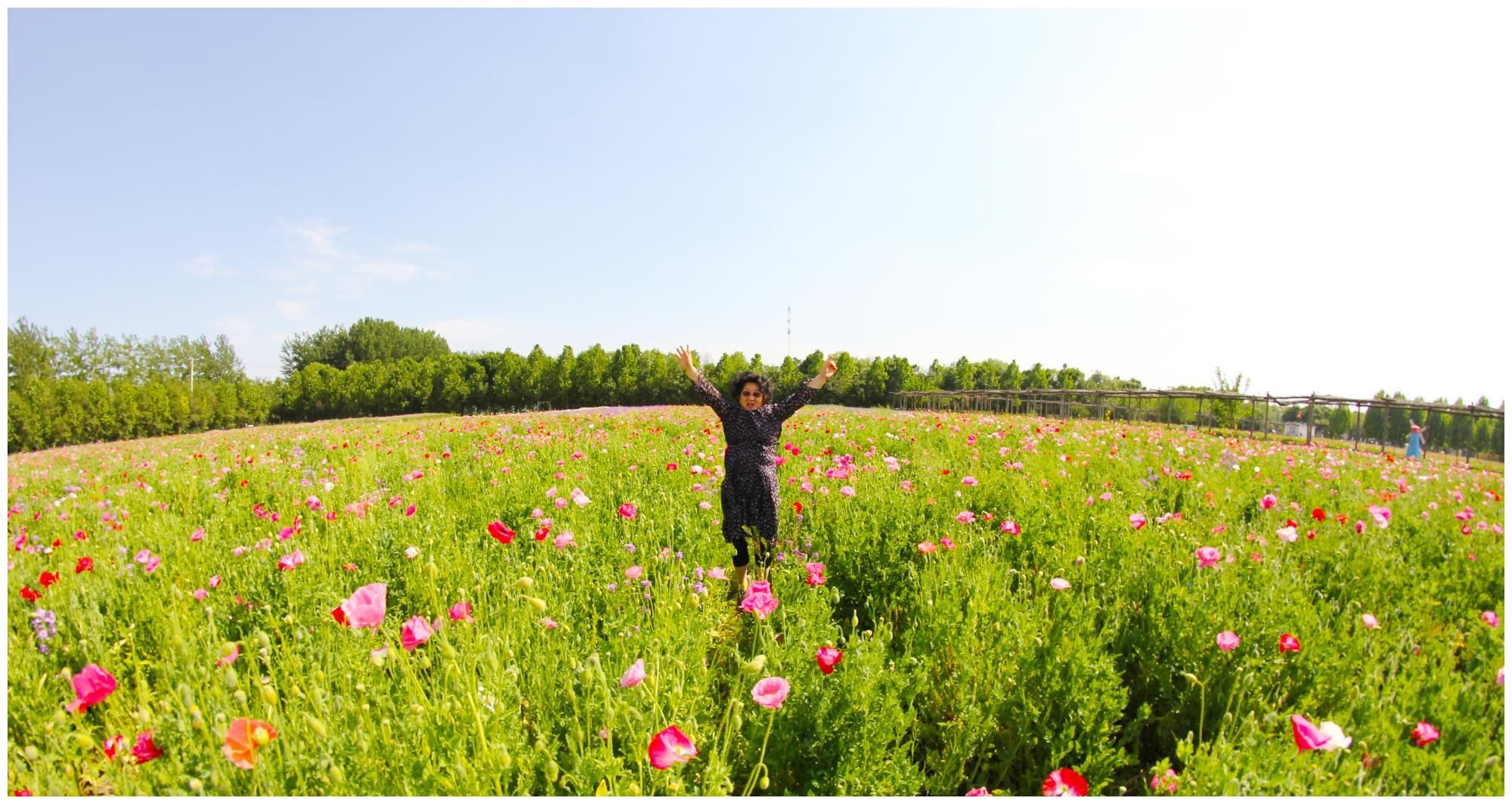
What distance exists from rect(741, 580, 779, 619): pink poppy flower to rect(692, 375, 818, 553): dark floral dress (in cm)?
153

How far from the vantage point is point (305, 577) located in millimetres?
2988

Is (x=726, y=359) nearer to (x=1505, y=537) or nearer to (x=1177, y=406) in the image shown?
(x=1177, y=406)

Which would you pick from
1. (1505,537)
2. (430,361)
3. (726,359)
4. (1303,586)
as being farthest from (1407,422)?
(430,361)

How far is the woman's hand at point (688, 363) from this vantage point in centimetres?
387

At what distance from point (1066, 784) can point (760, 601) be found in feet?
3.23

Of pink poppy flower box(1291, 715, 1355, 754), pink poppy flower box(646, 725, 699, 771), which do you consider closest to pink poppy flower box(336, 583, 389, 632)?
pink poppy flower box(646, 725, 699, 771)

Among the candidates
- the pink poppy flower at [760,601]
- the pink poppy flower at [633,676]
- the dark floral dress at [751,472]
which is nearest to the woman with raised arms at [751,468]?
the dark floral dress at [751,472]

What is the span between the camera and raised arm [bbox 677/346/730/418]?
384 centimetres

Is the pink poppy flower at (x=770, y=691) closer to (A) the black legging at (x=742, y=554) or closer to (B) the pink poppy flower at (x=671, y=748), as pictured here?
(B) the pink poppy flower at (x=671, y=748)

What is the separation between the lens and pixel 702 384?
151 inches

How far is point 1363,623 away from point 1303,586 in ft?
0.82

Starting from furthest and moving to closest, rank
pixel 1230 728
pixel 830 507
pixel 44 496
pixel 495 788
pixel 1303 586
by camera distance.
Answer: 1. pixel 44 496
2. pixel 830 507
3. pixel 1303 586
4. pixel 1230 728
5. pixel 495 788

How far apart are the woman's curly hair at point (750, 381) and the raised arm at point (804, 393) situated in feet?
0.53

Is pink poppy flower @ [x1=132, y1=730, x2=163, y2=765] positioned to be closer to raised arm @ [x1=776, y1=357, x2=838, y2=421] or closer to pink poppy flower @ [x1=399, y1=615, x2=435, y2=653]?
pink poppy flower @ [x1=399, y1=615, x2=435, y2=653]
